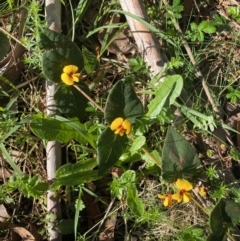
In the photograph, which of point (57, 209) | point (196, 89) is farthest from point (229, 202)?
point (57, 209)

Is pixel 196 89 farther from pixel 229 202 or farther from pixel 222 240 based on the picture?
pixel 222 240

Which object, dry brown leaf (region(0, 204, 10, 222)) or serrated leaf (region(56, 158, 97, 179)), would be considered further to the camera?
dry brown leaf (region(0, 204, 10, 222))

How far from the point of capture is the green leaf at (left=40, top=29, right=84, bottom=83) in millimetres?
2158

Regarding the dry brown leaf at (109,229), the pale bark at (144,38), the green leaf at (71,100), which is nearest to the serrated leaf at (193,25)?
Result: the pale bark at (144,38)

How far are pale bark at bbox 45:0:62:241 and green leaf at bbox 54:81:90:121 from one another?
88 mm

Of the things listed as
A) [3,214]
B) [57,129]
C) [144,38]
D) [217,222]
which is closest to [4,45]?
[57,129]

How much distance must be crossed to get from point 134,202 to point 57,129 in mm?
471

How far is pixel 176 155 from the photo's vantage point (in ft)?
7.04

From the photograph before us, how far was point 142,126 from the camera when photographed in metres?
2.21

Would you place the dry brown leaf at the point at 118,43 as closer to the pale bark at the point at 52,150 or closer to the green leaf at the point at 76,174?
the pale bark at the point at 52,150

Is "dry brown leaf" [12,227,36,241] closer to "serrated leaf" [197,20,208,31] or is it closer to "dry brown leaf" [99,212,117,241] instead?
"dry brown leaf" [99,212,117,241]

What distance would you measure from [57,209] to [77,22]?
930 mm

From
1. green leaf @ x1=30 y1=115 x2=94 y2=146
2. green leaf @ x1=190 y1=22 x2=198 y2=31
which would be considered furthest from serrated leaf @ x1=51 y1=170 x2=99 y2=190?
green leaf @ x1=190 y1=22 x2=198 y2=31

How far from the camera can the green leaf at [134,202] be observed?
221cm
